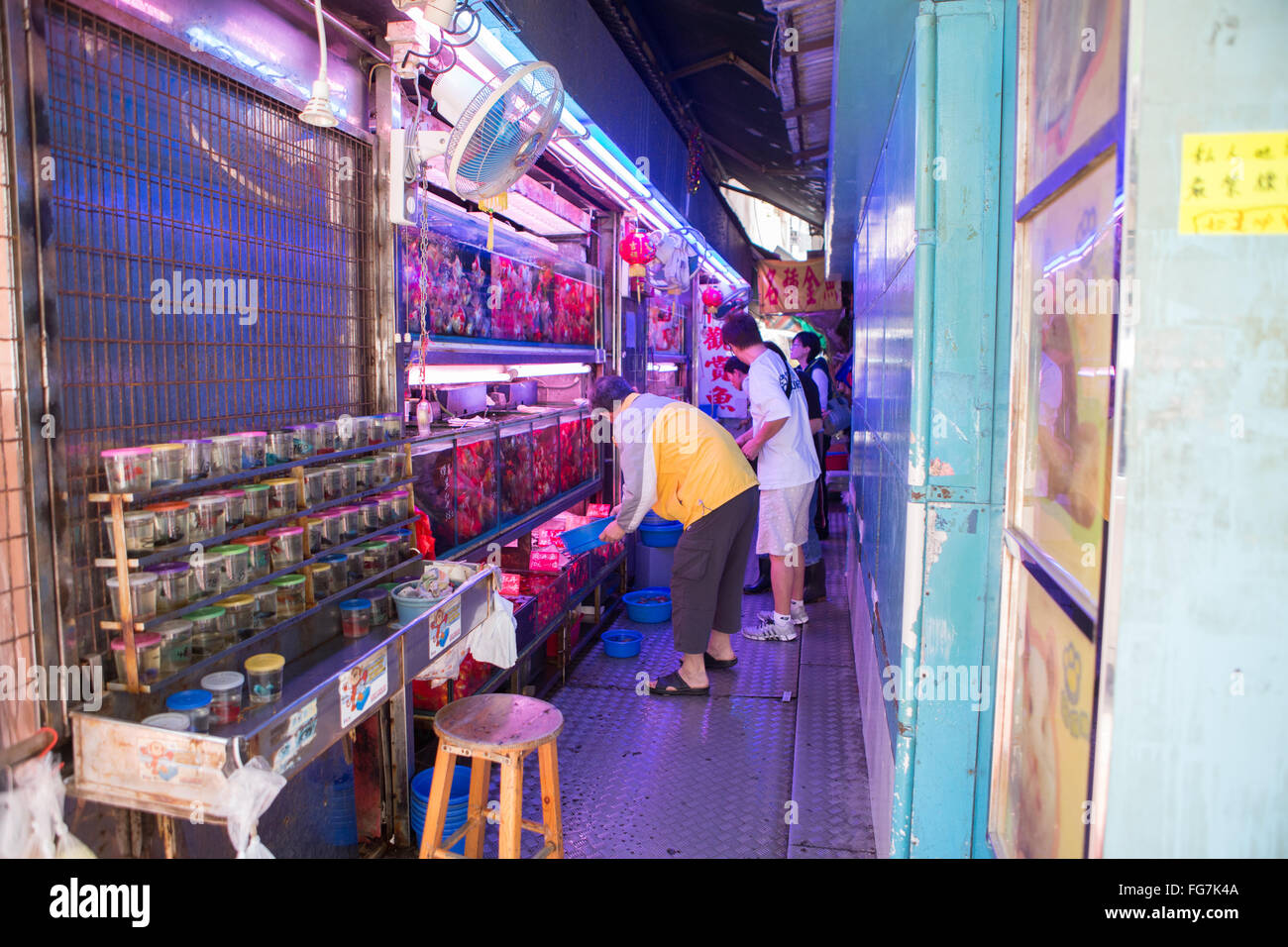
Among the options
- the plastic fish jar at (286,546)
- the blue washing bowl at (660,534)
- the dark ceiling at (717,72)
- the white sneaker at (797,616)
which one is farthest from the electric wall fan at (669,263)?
the plastic fish jar at (286,546)

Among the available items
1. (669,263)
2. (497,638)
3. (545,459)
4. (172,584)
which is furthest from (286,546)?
(669,263)

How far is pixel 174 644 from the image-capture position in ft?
7.02

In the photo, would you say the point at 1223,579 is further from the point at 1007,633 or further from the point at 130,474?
the point at 130,474

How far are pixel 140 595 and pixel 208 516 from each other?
0.90ft

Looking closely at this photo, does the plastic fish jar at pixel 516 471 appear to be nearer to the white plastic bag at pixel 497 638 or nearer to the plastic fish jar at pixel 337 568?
the white plastic bag at pixel 497 638

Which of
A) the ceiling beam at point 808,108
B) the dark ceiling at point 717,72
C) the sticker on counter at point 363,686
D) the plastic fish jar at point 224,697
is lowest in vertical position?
the sticker on counter at point 363,686

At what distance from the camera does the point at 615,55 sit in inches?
197

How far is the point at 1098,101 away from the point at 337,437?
7.67ft

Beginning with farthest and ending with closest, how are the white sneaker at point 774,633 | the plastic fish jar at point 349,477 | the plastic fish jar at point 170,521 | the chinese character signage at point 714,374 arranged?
the chinese character signage at point 714,374 → the white sneaker at point 774,633 → the plastic fish jar at point 349,477 → the plastic fish jar at point 170,521

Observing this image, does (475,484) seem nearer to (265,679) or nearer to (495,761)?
(495,761)

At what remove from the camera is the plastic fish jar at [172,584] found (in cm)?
212

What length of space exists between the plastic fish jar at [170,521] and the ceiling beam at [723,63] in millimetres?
4996

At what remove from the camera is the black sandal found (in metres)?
4.94

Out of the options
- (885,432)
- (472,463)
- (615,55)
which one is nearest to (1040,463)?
(885,432)
